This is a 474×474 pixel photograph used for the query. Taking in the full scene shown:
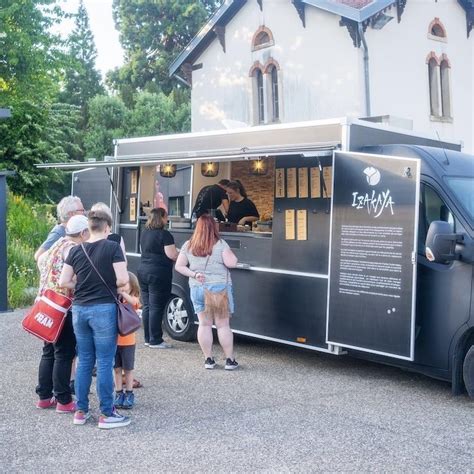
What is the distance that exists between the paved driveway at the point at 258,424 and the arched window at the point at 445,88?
17247 mm

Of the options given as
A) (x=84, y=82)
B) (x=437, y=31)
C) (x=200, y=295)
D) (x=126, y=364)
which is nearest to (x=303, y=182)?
(x=200, y=295)

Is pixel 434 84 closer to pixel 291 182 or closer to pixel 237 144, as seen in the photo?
pixel 237 144

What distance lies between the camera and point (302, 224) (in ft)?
25.9

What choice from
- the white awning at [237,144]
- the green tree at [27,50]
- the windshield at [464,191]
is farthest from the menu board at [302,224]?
the green tree at [27,50]

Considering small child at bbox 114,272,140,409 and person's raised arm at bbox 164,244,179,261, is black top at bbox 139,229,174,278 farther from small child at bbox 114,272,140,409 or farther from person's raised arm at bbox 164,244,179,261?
small child at bbox 114,272,140,409

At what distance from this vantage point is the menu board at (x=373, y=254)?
6.75 metres

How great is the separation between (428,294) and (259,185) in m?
4.64

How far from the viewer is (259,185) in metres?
11.0

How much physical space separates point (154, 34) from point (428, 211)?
43451mm

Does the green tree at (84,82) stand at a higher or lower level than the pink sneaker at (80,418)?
higher

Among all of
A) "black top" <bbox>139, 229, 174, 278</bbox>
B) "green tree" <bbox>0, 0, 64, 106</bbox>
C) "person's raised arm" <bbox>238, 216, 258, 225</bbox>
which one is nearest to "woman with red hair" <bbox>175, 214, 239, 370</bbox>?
"black top" <bbox>139, 229, 174, 278</bbox>

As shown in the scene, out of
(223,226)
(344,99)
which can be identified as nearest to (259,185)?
(223,226)

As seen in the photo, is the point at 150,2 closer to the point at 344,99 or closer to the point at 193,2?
the point at 193,2

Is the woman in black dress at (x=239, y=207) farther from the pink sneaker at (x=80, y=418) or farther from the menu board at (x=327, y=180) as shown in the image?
the pink sneaker at (x=80, y=418)
